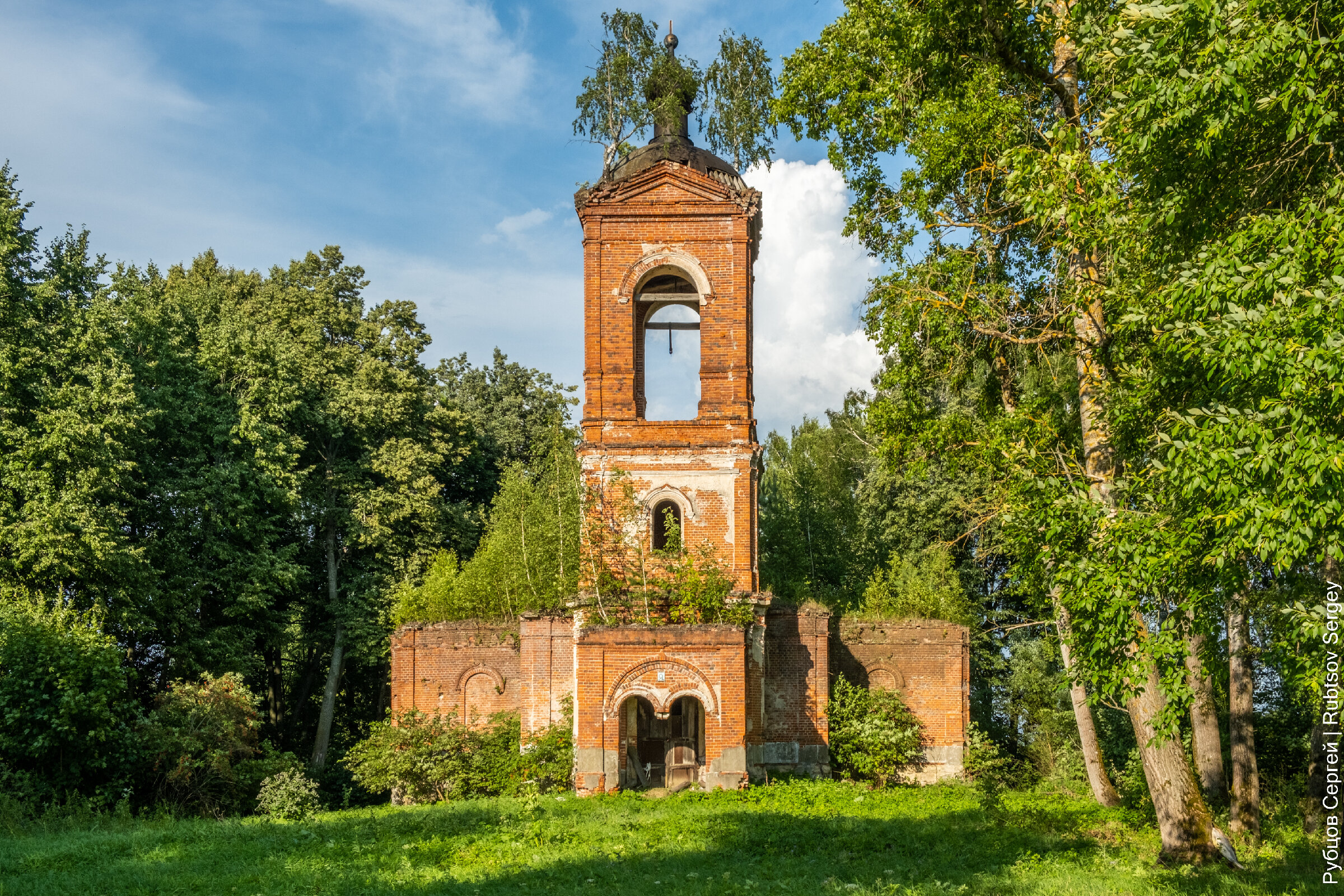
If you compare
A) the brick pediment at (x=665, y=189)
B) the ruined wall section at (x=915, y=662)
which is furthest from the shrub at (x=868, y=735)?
the brick pediment at (x=665, y=189)

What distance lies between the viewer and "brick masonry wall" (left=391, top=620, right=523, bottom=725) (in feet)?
62.0

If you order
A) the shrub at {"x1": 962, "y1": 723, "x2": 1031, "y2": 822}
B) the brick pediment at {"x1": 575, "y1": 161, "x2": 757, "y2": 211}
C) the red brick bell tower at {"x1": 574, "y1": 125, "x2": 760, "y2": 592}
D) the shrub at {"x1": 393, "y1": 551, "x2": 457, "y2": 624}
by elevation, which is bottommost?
the shrub at {"x1": 962, "y1": 723, "x2": 1031, "y2": 822}

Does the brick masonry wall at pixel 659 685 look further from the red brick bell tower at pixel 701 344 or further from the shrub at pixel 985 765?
the shrub at pixel 985 765

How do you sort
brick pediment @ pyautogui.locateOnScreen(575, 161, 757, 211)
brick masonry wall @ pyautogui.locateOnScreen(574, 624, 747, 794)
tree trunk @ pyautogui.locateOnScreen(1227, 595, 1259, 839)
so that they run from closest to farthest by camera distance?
tree trunk @ pyautogui.locateOnScreen(1227, 595, 1259, 839)
brick masonry wall @ pyautogui.locateOnScreen(574, 624, 747, 794)
brick pediment @ pyautogui.locateOnScreen(575, 161, 757, 211)

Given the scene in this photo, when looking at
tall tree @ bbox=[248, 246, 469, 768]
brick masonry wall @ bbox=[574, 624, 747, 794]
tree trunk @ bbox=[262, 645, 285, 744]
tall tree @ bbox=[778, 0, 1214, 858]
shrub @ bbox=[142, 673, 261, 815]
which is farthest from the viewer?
tree trunk @ bbox=[262, 645, 285, 744]

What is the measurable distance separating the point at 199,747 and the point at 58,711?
6.86 feet

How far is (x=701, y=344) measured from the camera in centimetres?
1716

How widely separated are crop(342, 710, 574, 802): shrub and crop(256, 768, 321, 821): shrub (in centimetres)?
137

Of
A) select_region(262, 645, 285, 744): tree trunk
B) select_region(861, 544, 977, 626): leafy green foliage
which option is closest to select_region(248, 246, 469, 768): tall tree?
select_region(262, 645, 285, 744): tree trunk

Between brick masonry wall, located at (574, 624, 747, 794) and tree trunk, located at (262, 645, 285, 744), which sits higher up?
brick masonry wall, located at (574, 624, 747, 794)

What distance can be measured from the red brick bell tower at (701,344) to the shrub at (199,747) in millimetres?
7213

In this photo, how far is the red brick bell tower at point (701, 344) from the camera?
16.8m

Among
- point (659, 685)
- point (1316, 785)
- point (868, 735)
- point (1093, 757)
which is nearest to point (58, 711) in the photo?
point (659, 685)

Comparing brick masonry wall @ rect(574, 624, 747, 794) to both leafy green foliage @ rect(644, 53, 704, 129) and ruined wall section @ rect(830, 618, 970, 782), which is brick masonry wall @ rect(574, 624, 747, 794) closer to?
ruined wall section @ rect(830, 618, 970, 782)
